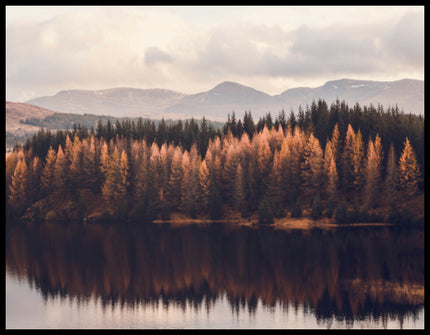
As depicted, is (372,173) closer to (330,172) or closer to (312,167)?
(330,172)

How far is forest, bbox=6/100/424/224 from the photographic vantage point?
421ft

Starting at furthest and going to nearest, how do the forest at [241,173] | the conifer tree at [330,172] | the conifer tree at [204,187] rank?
the conifer tree at [204,187] < the conifer tree at [330,172] < the forest at [241,173]

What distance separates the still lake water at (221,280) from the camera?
198 ft

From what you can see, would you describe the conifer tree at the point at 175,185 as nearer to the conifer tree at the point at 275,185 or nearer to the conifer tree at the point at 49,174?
the conifer tree at the point at 275,185

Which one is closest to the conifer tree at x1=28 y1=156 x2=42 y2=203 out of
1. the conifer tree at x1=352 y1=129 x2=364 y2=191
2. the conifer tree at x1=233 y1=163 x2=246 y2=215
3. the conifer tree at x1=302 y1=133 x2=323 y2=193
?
the conifer tree at x1=233 y1=163 x2=246 y2=215

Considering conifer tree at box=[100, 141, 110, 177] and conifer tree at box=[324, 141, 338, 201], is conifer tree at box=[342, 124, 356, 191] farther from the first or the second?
conifer tree at box=[100, 141, 110, 177]

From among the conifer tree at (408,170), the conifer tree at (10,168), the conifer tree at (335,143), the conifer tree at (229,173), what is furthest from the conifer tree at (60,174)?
the conifer tree at (408,170)

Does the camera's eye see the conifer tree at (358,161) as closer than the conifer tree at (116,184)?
Yes

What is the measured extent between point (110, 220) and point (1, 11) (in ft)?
230

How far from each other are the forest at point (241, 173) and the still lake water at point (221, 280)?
1818 centimetres

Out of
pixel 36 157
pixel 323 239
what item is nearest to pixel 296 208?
pixel 323 239

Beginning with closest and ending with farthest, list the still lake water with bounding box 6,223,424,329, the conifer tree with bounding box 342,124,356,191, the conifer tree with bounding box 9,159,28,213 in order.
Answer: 1. the still lake water with bounding box 6,223,424,329
2. the conifer tree with bounding box 342,124,356,191
3. the conifer tree with bounding box 9,159,28,213

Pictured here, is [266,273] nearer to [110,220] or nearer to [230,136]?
[110,220]

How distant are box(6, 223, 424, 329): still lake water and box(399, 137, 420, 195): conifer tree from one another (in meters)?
17.0
